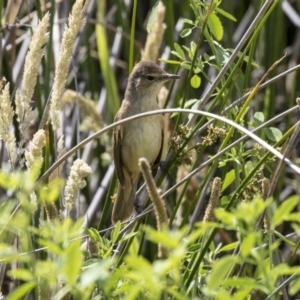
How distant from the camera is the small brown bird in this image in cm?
332

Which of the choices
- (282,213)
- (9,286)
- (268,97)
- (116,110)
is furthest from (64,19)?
(282,213)

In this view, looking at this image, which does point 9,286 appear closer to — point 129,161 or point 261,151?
point 129,161

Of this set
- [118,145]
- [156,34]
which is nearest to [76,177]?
[156,34]

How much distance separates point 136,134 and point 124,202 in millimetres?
322

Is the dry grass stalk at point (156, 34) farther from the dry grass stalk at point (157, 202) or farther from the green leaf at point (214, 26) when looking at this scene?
the dry grass stalk at point (157, 202)

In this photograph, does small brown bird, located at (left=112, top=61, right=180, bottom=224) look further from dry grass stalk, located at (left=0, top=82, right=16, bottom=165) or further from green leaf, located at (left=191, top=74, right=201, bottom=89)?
dry grass stalk, located at (left=0, top=82, right=16, bottom=165)

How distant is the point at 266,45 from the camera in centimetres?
388

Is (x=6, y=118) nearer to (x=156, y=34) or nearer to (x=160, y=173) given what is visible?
(x=160, y=173)

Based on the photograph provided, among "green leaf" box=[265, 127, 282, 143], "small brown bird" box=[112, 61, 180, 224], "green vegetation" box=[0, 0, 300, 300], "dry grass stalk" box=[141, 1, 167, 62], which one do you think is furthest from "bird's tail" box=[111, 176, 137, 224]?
"green leaf" box=[265, 127, 282, 143]

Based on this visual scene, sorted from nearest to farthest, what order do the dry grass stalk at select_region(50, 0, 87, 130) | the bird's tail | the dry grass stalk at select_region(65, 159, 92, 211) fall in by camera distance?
1. the dry grass stalk at select_region(65, 159, 92, 211)
2. the dry grass stalk at select_region(50, 0, 87, 130)
3. the bird's tail

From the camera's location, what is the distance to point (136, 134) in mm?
3420

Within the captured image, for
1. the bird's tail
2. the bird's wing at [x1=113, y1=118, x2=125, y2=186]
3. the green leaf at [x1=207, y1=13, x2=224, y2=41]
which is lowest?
the bird's tail

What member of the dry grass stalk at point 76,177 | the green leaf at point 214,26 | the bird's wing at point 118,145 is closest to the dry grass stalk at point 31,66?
the dry grass stalk at point 76,177

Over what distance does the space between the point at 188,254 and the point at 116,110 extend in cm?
161
